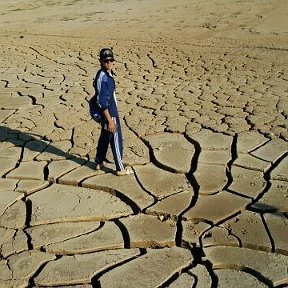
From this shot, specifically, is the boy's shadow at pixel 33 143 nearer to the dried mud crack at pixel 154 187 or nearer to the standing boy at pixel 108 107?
the dried mud crack at pixel 154 187

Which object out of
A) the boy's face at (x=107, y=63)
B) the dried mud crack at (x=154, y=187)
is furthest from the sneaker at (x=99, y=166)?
the boy's face at (x=107, y=63)

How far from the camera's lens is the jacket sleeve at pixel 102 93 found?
Answer: 327cm

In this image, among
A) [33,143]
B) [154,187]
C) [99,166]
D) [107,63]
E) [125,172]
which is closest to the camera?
[107,63]

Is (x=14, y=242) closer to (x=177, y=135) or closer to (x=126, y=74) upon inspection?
(x=177, y=135)

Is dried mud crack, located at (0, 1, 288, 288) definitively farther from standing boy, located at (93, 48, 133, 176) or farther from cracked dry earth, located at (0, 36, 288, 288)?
standing boy, located at (93, 48, 133, 176)

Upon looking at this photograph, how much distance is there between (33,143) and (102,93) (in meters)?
1.61

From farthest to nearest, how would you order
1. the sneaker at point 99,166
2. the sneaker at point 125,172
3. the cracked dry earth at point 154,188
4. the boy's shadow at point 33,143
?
the boy's shadow at point 33,143 < the sneaker at point 99,166 < the sneaker at point 125,172 < the cracked dry earth at point 154,188

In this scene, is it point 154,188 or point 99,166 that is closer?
point 154,188

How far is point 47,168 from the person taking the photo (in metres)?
4.00

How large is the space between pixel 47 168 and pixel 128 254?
154cm

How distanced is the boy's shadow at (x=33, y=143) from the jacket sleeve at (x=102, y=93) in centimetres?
82

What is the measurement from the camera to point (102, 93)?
3293mm

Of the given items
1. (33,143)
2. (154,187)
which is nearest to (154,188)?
(154,187)

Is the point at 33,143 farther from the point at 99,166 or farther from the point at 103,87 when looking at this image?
the point at 103,87
